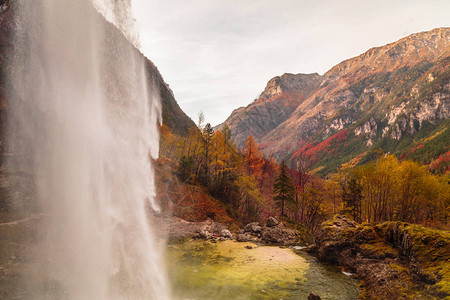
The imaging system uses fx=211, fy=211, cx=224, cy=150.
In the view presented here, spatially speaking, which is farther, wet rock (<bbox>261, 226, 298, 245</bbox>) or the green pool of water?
wet rock (<bbox>261, 226, 298, 245</bbox>)

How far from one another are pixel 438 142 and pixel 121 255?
698 feet

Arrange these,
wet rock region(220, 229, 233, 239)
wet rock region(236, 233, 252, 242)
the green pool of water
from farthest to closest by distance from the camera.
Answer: wet rock region(220, 229, 233, 239)
wet rock region(236, 233, 252, 242)
the green pool of water

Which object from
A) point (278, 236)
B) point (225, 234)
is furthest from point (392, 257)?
point (225, 234)

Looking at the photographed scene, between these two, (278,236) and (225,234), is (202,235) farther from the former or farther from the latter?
(278,236)

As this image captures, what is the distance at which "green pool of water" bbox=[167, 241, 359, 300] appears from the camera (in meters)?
12.1

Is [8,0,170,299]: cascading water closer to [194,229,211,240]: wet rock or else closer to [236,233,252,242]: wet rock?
[194,229,211,240]: wet rock

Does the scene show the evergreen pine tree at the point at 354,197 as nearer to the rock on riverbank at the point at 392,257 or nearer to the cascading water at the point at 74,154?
the rock on riverbank at the point at 392,257

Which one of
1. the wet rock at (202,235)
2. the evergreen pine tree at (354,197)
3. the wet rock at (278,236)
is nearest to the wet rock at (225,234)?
the wet rock at (202,235)

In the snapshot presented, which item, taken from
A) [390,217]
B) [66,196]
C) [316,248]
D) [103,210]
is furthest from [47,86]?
[390,217]

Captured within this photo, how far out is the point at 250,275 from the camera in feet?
49.1

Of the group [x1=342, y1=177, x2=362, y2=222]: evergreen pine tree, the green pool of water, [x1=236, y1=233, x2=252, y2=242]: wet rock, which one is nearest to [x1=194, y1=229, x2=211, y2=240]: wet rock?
[x1=236, y1=233, x2=252, y2=242]: wet rock

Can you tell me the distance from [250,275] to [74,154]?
13.5 m

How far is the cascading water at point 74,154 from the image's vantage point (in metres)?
8.88

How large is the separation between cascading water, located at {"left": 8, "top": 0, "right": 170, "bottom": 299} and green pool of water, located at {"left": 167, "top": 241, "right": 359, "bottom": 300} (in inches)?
93.5
